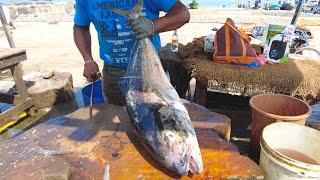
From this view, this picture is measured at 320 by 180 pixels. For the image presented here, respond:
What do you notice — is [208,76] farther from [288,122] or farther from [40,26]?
[40,26]

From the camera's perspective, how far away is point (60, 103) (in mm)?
5953

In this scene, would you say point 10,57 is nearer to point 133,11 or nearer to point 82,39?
point 82,39

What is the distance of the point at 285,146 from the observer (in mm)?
2520

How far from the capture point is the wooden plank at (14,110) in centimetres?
495

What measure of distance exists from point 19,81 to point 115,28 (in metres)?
2.90

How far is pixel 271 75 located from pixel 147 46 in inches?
77.4

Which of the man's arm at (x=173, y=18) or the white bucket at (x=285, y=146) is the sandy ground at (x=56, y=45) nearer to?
the man's arm at (x=173, y=18)

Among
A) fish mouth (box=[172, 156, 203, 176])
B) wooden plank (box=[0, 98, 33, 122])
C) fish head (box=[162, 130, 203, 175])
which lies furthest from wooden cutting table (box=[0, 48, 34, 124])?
fish mouth (box=[172, 156, 203, 176])

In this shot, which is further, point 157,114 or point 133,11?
point 133,11

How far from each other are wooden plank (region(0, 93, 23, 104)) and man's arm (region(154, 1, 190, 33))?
3.74m

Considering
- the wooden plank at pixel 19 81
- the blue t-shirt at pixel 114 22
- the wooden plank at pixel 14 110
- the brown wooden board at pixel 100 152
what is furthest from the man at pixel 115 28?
the wooden plank at pixel 14 110

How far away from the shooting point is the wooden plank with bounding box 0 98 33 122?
16.2 ft

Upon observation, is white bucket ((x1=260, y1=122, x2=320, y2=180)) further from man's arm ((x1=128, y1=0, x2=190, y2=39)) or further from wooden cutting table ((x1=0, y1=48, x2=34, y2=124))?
wooden cutting table ((x1=0, y1=48, x2=34, y2=124))

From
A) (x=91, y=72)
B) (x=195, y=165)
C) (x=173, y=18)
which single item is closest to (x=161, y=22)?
(x=173, y=18)
